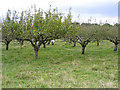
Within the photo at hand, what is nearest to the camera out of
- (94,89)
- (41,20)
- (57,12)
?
(94,89)

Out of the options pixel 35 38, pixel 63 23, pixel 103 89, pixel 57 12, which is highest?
pixel 57 12

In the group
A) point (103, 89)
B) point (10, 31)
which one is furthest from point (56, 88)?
point (10, 31)

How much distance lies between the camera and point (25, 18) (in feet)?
57.2

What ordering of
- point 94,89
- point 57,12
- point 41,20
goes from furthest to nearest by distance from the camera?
1. point 57,12
2. point 41,20
3. point 94,89

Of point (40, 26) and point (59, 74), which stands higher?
point (40, 26)

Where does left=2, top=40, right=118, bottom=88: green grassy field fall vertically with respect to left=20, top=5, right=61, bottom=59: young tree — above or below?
below

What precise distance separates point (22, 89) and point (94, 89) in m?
4.07

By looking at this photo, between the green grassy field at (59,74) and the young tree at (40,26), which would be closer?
the green grassy field at (59,74)

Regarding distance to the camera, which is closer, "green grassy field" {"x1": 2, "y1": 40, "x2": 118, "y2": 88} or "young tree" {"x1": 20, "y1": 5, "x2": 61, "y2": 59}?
"green grassy field" {"x1": 2, "y1": 40, "x2": 118, "y2": 88}

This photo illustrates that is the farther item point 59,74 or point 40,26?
point 40,26

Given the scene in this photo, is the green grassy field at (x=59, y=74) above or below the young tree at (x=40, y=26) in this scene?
below

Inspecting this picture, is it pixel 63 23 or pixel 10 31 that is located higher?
pixel 63 23

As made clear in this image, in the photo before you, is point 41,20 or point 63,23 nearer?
point 41,20

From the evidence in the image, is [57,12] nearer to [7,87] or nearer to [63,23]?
[63,23]
